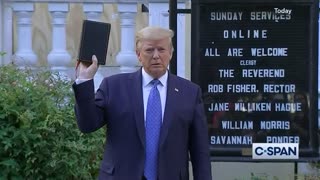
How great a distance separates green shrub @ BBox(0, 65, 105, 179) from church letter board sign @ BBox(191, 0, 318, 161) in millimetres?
1073

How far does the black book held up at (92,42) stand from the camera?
3.94 meters

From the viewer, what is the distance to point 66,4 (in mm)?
6969

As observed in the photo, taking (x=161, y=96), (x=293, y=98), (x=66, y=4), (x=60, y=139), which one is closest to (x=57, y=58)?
(x=66, y=4)

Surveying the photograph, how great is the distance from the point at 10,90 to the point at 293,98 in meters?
2.22

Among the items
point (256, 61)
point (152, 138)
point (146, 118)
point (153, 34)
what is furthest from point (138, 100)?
point (256, 61)

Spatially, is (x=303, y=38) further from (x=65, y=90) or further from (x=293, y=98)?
(x=65, y=90)

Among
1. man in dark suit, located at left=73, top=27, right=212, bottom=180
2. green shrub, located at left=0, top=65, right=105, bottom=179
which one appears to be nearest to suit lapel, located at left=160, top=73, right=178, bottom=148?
man in dark suit, located at left=73, top=27, right=212, bottom=180

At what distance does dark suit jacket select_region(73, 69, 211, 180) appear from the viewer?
3971mm

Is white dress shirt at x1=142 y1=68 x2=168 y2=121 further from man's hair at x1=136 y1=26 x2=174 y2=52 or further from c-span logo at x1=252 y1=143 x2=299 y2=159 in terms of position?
c-span logo at x1=252 y1=143 x2=299 y2=159

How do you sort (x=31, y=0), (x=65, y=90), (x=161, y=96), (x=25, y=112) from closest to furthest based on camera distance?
1. (x=161, y=96)
2. (x=25, y=112)
3. (x=65, y=90)
4. (x=31, y=0)

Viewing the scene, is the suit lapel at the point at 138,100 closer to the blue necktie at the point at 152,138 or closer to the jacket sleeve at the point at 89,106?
the blue necktie at the point at 152,138

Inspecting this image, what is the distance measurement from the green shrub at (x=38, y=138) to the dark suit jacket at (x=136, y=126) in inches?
48.5

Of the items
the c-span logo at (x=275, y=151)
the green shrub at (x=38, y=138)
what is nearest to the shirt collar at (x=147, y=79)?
the green shrub at (x=38, y=138)

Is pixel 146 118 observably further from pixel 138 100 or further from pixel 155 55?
pixel 155 55
